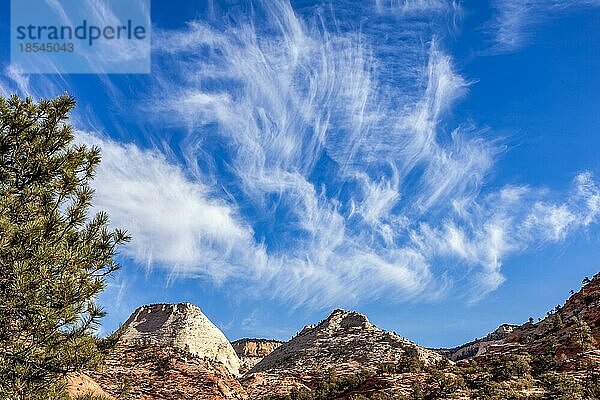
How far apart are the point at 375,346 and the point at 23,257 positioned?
36.5 metres

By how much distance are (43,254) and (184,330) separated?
4870cm

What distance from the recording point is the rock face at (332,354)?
1371 inches

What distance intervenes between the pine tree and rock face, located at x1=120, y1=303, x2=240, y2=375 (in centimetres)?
4333

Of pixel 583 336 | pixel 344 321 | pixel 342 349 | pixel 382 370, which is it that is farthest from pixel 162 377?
pixel 344 321

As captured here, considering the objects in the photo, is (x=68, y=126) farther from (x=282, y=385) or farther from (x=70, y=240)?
(x=282, y=385)

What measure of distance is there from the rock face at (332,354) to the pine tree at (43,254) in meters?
21.4

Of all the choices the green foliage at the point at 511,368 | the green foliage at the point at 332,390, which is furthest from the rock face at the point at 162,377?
the green foliage at the point at 511,368

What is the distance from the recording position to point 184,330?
185ft

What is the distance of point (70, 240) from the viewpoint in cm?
1173

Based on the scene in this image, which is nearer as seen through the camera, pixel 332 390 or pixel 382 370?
pixel 332 390

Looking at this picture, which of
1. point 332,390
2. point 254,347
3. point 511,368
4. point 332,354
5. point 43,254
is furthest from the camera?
point 254,347

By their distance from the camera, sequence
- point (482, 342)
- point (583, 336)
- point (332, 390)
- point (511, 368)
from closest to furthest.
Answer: point (511, 368) < point (583, 336) < point (332, 390) < point (482, 342)

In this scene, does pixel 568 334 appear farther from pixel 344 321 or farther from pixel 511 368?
pixel 344 321

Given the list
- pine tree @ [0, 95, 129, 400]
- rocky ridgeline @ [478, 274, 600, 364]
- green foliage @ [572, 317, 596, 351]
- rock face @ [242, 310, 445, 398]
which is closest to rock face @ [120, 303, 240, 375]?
rock face @ [242, 310, 445, 398]
